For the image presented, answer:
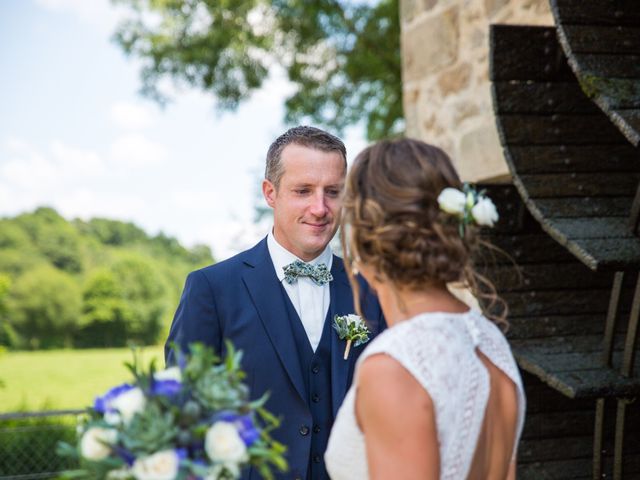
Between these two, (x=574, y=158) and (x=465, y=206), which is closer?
(x=465, y=206)

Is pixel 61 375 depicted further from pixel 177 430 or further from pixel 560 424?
pixel 177 430

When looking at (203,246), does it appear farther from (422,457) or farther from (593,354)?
(422,457)

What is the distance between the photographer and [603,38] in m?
2.66

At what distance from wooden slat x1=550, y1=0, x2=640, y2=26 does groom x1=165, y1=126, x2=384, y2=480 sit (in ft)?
2.89

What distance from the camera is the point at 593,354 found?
9.71 feet

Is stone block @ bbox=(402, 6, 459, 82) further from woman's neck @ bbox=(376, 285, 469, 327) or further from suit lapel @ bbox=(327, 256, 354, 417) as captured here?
woman's neck @ bbox=(376, 285, 469, 327)

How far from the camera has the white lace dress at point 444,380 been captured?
1441 millimetres

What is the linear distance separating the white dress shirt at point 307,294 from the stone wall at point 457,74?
1.64m

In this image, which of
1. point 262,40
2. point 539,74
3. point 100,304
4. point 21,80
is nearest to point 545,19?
point 539,74

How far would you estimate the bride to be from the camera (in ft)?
4.63

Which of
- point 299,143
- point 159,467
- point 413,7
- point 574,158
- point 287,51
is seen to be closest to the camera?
point 159,467

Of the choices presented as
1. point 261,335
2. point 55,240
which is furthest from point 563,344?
point 55,240

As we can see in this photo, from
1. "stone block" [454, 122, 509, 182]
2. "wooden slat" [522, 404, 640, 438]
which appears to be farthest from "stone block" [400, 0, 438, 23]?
"wooden slat" [522, 404, 640, 438]

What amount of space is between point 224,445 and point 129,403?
0.64 ft
